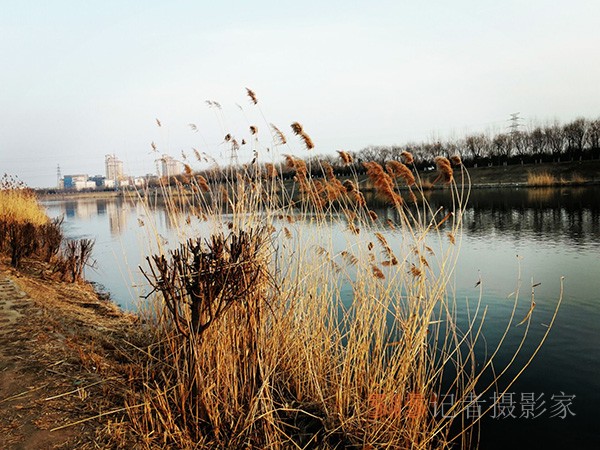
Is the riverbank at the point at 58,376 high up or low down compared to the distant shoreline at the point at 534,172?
down

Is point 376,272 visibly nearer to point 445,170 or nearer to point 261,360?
point 445,170

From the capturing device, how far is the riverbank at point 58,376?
2.76 meters

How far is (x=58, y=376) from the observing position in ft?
11.3

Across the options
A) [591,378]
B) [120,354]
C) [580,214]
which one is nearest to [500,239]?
[580,214]

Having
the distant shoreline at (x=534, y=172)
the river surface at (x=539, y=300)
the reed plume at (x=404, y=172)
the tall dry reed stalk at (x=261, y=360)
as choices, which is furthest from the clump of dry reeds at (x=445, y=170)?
the distant shoreline at (x=534, y=172)

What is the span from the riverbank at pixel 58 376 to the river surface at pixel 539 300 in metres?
0.74

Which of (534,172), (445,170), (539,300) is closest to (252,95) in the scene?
(445,170)

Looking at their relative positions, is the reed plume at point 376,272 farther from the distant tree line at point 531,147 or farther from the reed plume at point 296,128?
the distant tree line at point 531,147

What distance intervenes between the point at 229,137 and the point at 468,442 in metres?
3.83

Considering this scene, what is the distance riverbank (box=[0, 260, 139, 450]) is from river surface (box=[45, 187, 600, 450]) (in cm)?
74

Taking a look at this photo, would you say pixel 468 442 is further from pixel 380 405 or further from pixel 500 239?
pixel 500 239

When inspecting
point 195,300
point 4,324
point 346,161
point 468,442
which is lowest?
point 468,442

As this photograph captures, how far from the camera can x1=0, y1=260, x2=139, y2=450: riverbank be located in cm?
276

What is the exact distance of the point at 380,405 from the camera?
3.30m
